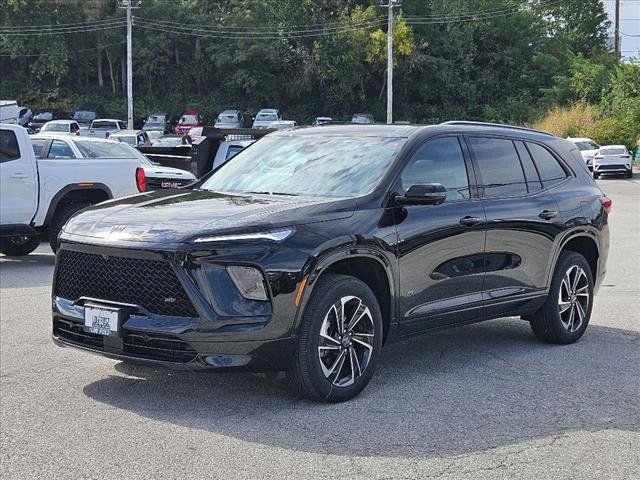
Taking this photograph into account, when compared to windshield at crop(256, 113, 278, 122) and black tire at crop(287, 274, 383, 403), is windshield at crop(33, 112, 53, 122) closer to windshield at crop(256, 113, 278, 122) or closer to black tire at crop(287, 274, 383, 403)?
windshield at crop(256, 113, 278, 122)

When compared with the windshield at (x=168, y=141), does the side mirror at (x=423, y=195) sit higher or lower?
higher

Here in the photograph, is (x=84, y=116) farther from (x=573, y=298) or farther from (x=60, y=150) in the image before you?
(x=573, y=298)

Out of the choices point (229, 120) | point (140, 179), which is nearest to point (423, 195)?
point (140, 179)

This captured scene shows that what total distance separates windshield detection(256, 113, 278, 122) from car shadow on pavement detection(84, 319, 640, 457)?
1697 inches

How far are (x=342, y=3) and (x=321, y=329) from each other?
5575cm

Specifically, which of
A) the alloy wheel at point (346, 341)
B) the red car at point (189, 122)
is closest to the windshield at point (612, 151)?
the red car at point (189, 122)

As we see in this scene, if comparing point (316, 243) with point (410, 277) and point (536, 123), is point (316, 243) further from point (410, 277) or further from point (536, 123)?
point (536, 123)

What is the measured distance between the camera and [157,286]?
5.48 meters

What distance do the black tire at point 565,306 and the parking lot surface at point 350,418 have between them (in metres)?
0.14

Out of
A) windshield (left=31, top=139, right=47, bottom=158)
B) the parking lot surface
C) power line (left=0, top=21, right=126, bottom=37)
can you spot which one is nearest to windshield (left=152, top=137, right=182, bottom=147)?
windshield (left=31, top=139, right=47, bottom=158)

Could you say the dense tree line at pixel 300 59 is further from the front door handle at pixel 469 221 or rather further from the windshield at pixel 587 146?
the front door handle at pixel 469 221

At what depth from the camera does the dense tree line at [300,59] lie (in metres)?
57.3

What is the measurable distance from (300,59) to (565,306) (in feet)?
171

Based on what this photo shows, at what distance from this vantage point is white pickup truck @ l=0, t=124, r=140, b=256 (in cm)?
1280
